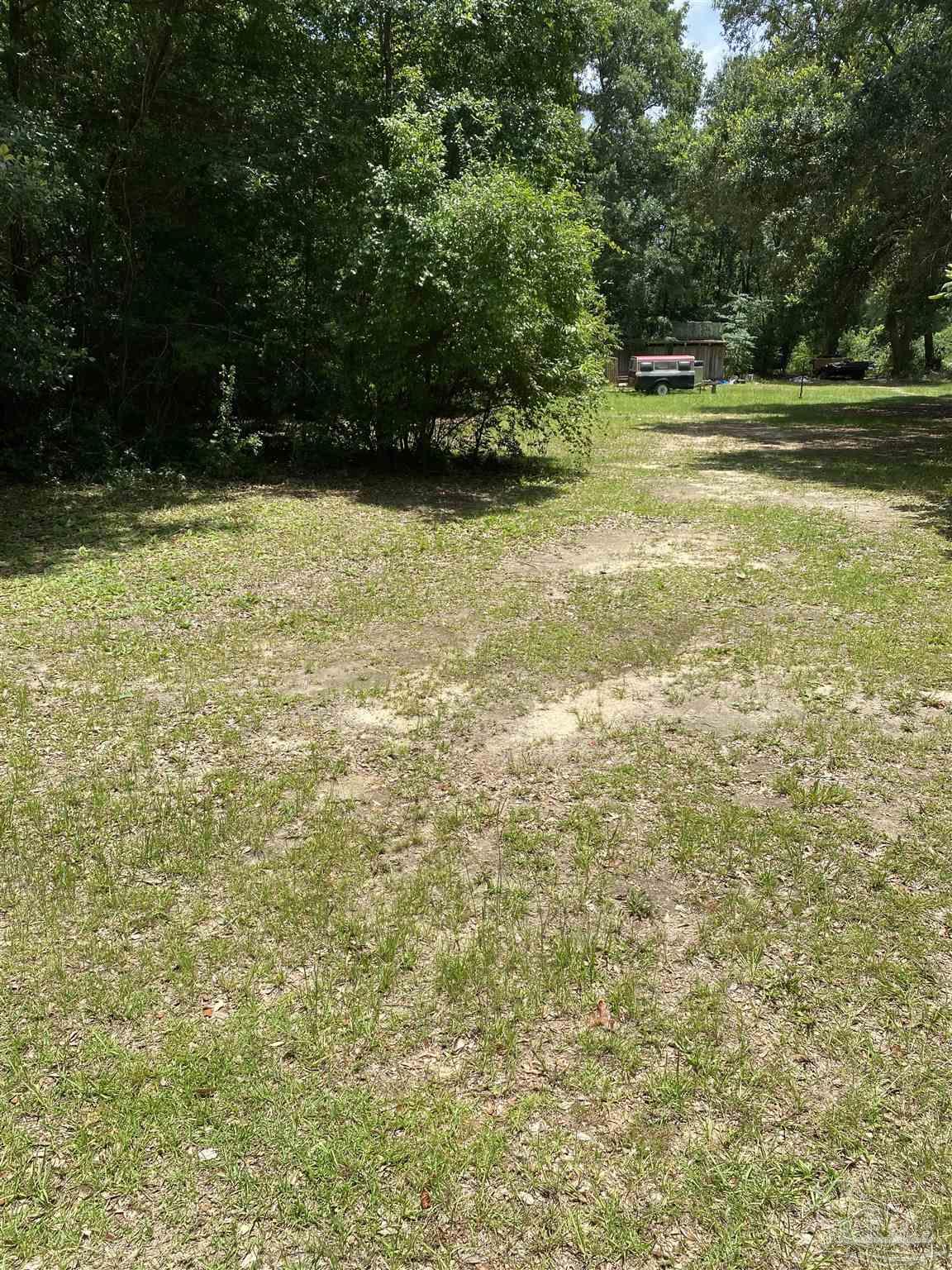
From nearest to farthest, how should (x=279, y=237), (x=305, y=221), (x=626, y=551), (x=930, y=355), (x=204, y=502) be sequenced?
(x=626, y=551)
(x=204, y=502)
(x=305, y=221)
(x=279, y=237)
(x=930, y=355)

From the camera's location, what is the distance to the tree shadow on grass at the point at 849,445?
11633 mm

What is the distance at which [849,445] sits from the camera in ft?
52.8

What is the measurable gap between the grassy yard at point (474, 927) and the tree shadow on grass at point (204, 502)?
65.9 inches

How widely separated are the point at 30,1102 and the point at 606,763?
260 cm

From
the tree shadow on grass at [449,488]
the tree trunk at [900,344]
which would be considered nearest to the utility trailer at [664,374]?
the tree trunk at [900,344]

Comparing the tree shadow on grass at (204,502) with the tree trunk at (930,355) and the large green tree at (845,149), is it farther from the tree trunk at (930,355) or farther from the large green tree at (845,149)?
the tree trunk at (930,355)

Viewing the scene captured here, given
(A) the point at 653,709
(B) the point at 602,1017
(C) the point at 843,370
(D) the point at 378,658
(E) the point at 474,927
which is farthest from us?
(C) the point at 843,370

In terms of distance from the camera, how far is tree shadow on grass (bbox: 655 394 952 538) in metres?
11.6

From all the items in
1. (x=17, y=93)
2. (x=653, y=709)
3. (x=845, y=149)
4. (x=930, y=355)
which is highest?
(x=845, y=149)

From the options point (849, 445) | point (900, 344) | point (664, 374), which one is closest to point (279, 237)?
point (849, 445)

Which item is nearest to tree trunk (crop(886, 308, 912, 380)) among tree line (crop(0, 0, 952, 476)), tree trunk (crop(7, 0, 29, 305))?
tree line (crop(0, 0, 952, 476))

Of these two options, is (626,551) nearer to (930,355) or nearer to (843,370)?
(843,370)

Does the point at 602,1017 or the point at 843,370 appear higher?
the point at 843,370

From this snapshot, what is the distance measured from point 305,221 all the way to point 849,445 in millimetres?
10378
